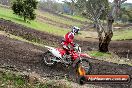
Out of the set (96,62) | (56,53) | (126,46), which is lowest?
(126,46)

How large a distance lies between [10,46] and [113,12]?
1216 centimetres

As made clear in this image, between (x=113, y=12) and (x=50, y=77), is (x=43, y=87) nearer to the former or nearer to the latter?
(x=50, y=77)

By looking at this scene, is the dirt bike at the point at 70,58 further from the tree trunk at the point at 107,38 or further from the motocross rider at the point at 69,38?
the tree trunk at the point at 107,38

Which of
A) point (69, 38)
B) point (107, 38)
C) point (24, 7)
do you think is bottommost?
point (107, 38)

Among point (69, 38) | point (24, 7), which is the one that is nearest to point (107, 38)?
point (69, 38)

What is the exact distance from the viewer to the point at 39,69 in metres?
16.0

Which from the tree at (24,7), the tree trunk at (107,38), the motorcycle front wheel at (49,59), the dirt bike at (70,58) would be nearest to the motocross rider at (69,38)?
the dirt bike at (70,58)

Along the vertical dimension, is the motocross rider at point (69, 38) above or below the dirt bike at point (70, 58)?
above

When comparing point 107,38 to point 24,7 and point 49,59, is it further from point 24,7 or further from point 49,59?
point 24,7

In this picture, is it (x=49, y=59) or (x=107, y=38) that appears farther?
(x=107, y=38)

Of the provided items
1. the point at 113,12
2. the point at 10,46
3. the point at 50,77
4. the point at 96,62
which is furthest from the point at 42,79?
the point at 113,12

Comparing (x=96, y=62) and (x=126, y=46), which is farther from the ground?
(x=96, y=62)

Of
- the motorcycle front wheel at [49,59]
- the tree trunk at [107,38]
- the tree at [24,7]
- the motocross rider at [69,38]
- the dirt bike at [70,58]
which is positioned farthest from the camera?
the tree at [24,7]

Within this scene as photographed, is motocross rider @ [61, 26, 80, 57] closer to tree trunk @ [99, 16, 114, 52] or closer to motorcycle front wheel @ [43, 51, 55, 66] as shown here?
motorcycle front wheel @ [43, 51, 55, 66]
